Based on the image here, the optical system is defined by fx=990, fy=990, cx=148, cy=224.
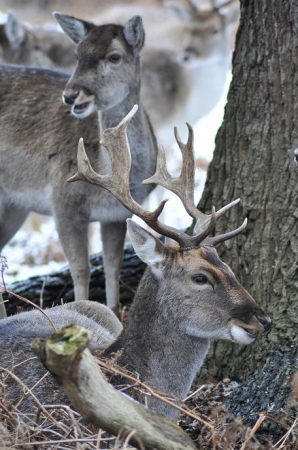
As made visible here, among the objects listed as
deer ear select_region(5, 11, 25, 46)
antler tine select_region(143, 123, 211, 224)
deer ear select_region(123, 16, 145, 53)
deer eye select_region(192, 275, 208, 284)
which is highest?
deer ear select_region(123, 16, 145, 53)

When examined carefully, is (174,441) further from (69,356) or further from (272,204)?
(272,204)

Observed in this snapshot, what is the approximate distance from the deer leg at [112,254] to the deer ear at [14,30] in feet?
19.8

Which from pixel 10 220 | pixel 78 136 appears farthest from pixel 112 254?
pixel 10 220

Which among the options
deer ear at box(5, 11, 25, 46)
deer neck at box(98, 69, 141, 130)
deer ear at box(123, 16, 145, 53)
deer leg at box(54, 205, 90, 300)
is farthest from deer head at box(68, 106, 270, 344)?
deer ear at box(5, 11, 25, 46)

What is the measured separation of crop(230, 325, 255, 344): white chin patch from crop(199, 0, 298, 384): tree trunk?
786 mm

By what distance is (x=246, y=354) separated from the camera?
21.3 feet

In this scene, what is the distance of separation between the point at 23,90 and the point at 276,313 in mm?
3520

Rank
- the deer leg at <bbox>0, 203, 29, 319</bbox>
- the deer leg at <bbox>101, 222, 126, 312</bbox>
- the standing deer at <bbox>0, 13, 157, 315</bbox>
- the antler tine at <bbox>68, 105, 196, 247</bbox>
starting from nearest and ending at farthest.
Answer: the antler tine at <bbox>68, 105, 196, 247</bbox>, the standing deer at <bbox>0, 13, 157, 315</bbox>, the deer leg at <bbox>101, 222, 126, 312</bbox>, the deer leg at <bbox>0, 203, 29, 319</bbox>

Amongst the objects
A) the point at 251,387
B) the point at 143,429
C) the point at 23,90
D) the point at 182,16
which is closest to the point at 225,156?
the point at 251,387

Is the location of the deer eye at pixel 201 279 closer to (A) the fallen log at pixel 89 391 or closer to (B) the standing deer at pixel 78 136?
(A) the fallen log at pixel 89 391

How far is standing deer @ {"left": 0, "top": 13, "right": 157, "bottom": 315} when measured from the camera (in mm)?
7941

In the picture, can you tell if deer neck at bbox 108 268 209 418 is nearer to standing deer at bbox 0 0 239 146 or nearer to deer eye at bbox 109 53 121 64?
deer eye at bbox 109 53 121 64

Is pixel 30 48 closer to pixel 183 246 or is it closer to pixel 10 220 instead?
pixel 10 220

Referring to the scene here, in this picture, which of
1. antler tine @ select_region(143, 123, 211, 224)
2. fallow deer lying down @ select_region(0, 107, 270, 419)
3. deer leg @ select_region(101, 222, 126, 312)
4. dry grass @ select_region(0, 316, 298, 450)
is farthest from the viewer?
deer leg @ select_region(101, 222, 126, 312)
